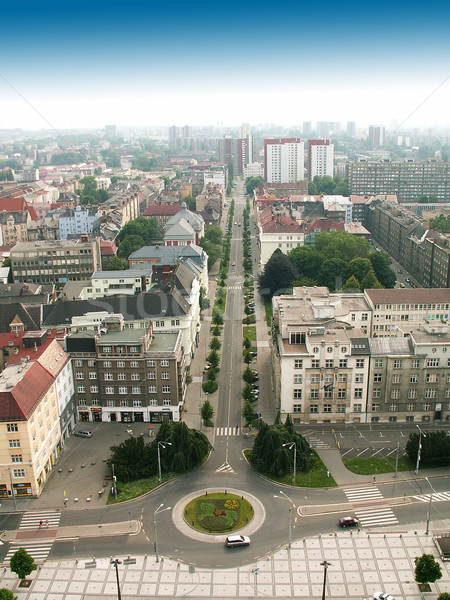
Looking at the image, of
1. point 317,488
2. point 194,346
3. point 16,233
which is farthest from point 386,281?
point 16,233

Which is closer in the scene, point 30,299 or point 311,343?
point 311,343

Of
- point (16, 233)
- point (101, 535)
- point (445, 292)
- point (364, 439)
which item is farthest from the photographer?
point (16, 233)

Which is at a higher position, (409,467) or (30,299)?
(30,299)

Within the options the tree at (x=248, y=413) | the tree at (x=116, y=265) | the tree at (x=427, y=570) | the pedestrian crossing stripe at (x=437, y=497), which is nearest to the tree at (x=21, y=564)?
the tree at (x=427, y=570)

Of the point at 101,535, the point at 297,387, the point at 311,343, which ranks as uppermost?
the point at 311,343

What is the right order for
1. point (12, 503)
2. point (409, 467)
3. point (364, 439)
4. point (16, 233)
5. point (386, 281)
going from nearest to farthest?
point (12, 503), point (409, 467), point (364, 439), point (386, 281), point (16, 233)

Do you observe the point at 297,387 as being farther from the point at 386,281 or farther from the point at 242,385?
the point at 386,281

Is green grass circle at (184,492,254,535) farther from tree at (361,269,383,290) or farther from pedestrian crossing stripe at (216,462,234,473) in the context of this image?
tree at (361,269,383,290)

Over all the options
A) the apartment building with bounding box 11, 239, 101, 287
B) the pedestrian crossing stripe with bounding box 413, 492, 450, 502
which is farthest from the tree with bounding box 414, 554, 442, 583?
the apartment building with bounding box 11, 239, 101, 287

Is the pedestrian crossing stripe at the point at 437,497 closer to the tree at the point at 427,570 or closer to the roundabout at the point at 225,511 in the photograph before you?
the tree at the point at 427,570
